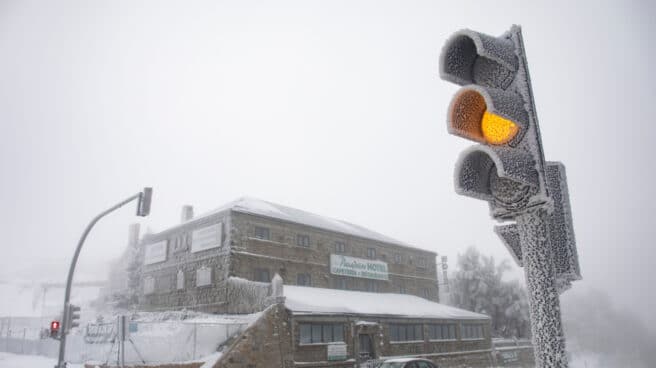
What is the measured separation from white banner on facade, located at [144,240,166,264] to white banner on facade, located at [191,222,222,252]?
155 inches

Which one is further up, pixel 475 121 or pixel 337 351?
pixel 475 121

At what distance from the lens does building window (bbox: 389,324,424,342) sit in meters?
30.9

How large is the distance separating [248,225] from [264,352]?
10192 millimetres

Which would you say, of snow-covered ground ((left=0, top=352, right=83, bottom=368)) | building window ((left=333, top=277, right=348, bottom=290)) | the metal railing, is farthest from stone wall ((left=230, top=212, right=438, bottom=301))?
snow-covered ground ((left=0, top=352, right=83, bottom=368))

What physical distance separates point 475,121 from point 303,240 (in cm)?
3185

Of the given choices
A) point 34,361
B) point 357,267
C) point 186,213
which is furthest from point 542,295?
point 186,213

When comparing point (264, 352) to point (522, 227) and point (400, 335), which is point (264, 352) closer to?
point (400, 335)

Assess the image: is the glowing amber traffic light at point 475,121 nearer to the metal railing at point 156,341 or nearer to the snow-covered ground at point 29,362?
the metal railing at point 156,341

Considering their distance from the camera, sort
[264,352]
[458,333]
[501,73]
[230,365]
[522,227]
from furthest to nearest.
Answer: [458,333] → [264,352] → [230,365] → [501,73] → [522,227]

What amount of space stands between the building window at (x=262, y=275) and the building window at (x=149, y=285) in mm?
10131

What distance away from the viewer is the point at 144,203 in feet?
59.4

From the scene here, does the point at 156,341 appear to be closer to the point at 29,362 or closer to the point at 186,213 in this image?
the point at 29,362

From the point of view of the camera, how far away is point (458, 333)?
3675 centimetres

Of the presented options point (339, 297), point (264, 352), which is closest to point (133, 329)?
point (264, 352)
